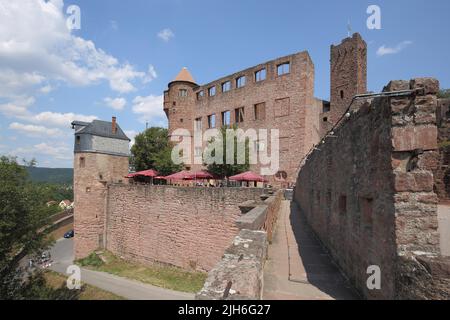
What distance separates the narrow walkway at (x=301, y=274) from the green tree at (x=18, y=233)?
15.1 metres

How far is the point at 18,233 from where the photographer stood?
16062mm

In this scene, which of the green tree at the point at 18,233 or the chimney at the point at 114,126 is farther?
the chimney at the point at 114,126

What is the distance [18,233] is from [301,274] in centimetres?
1736

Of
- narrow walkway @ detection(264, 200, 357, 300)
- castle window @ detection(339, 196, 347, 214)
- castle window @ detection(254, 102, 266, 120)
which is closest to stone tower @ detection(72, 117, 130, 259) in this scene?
castle window @ detection(254, 102, 266, 120)

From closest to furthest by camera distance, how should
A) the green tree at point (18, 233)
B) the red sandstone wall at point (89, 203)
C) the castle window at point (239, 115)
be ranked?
the green tree at point (18, 233) → the red sandstone wall at point (89, 203) → the castle window at point (239, 115)

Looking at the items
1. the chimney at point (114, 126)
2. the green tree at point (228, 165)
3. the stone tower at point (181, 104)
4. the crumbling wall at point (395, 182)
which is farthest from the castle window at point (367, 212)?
the stone tower at point (181, 104)

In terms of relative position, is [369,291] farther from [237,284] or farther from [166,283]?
[166,283]

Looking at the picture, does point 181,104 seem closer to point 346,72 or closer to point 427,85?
point 346,72

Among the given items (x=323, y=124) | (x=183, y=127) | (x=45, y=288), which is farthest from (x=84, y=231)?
(x=323, y=124)

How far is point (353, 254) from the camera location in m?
4.27

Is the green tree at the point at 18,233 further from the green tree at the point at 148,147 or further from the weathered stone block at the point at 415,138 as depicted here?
the weathered stone block at the point at 415,138

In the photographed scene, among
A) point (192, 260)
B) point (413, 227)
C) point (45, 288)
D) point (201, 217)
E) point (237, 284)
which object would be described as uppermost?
point (413, 227)

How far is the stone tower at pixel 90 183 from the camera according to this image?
23.4 m
